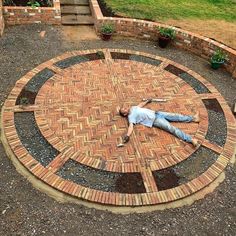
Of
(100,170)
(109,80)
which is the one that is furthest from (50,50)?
(100,170)

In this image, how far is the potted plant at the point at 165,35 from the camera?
11516mm

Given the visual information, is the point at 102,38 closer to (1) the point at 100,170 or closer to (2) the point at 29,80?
(2) the point at 29,80

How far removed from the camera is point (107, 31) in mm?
11555

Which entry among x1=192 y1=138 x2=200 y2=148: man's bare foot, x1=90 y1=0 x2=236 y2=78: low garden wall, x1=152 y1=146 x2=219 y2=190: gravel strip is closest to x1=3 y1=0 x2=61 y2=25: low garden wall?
x1=90 y1=0 x2=236 y2=78: low garden wall

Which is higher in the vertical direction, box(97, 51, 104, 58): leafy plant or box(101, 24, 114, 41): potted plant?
box(101, 24, 114, 41): potted plant

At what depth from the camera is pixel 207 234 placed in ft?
20.6

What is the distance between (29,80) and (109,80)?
243 cm

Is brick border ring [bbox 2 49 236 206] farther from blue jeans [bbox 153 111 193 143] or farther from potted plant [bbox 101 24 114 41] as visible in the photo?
potted plant [bbox 101 24 114 41]

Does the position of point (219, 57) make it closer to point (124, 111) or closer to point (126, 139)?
point (124, 111)

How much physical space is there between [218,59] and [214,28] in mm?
2248

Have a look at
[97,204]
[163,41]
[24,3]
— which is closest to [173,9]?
[163,41]

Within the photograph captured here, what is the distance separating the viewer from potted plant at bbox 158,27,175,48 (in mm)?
11516

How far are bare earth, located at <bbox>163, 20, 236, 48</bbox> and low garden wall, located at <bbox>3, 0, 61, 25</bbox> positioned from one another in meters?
4.37

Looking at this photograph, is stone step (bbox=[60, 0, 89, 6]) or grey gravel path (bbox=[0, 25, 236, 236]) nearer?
grey gravel path (bbox=[0, 25, 236, 236])
